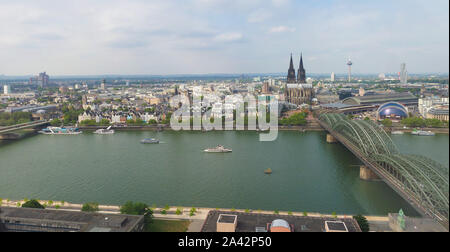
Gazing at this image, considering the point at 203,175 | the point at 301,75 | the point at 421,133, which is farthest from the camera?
the point at 301,75

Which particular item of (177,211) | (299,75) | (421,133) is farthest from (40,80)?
(177,211)

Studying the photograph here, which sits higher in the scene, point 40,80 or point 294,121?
point 40,80

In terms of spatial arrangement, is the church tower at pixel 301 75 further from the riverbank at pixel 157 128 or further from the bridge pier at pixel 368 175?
the bridge pier at pixel 368 175

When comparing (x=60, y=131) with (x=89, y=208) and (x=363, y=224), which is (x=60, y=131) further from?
(x=363, y=224)

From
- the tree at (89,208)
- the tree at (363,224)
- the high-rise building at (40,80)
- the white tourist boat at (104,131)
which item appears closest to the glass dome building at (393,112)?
the tree at (363,224)

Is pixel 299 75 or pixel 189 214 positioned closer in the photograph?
pixel 189 214

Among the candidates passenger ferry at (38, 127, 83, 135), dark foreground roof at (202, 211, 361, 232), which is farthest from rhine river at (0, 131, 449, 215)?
passenger ferry at (38, 127, 83, 135)

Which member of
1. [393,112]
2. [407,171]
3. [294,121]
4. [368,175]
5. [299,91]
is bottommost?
[368,175]

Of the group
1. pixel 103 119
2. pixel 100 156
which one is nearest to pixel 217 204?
pixel 100 156
